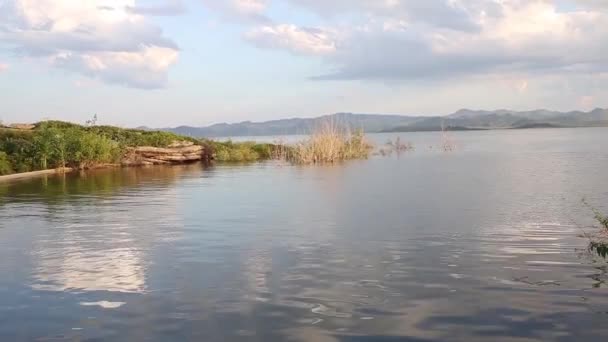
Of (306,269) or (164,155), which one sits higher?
(164,155)

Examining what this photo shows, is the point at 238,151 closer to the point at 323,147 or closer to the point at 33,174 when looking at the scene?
the point at 323,147

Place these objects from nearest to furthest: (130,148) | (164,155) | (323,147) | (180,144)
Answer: (323,147)
(130,148)
(164,155)
(180,144)

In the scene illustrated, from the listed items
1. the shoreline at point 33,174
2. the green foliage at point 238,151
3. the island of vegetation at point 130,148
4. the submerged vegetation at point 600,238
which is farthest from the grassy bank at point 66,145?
the submerged vegetation at point 600,238

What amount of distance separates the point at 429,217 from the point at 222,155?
93.2ft

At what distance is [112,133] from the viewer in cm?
3566

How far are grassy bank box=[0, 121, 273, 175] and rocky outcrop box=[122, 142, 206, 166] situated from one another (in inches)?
16.4

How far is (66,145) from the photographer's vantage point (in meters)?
29.6

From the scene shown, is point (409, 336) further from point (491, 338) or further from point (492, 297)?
point (492, 297)

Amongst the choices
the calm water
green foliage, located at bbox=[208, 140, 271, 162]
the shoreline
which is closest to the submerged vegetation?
the calm water

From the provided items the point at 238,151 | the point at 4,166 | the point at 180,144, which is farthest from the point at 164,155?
the point at 4,166

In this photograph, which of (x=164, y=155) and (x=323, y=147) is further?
(x=164, y=155)

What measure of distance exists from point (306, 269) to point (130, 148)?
28.9 metres

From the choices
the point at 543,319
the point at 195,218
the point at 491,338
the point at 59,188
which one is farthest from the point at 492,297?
the point at 59,188

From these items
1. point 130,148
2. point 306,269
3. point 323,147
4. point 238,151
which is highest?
point 130,148
